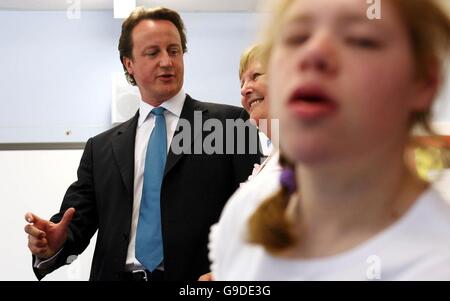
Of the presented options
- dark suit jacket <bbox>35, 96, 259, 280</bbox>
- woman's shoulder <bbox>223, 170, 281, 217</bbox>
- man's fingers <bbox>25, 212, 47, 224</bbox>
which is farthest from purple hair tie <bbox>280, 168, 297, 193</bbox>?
man's fingers <bbox>25, 212, 47, 224</bbox>

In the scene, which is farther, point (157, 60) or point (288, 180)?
point (157, 60)

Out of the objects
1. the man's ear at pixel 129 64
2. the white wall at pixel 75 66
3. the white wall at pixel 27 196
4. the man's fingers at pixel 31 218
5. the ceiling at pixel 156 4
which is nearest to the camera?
the man's fingers at pixel 31 218

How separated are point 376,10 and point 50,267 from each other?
643 millimetres

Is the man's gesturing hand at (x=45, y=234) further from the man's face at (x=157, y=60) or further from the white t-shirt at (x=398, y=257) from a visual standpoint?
the white t-shirt at (x=398, y=257)

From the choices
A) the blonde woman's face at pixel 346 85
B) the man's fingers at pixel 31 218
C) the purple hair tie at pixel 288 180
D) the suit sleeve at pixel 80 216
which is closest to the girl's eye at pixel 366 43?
the blonde woman's face at pixel 346 85

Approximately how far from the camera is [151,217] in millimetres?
660

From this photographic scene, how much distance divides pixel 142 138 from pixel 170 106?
7cm

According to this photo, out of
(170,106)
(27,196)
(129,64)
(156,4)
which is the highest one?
(156,4)

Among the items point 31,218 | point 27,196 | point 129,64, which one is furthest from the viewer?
point 27,196

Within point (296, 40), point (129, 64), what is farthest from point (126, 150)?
point (296, 40)

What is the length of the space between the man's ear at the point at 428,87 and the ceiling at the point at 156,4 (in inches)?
68.7

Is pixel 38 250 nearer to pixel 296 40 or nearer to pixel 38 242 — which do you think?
pixel 38 242

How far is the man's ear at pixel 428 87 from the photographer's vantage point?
27 centimetres
